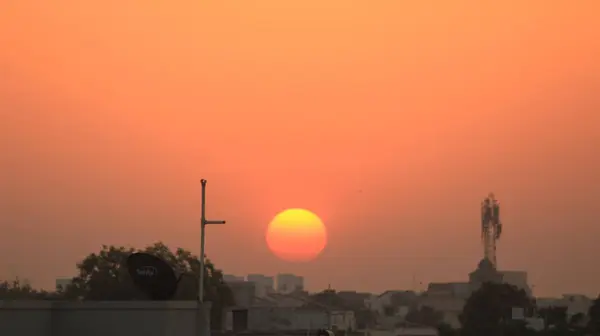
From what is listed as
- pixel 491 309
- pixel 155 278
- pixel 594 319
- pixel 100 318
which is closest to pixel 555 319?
pixel 594 319

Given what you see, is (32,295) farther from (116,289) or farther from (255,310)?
(255,310)

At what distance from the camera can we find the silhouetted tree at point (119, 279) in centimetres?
8694

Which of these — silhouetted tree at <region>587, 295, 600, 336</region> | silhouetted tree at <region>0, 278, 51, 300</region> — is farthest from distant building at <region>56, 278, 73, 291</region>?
silhouetted tree at <region>587, 295, 600, 336</region>

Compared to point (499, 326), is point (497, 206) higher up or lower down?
higher up

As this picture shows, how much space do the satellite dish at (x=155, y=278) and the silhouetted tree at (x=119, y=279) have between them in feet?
177

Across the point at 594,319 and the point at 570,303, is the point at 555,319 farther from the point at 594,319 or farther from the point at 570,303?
the point at 570,303

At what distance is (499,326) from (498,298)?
8431 millimetres

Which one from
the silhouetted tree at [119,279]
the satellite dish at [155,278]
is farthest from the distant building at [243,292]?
the satellite dish at [155,278]

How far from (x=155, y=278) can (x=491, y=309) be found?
87.5 meters

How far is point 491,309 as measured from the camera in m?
113

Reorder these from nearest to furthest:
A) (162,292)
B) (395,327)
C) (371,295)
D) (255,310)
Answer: (162,292) < (255,310) < (395,327) < (371,295)

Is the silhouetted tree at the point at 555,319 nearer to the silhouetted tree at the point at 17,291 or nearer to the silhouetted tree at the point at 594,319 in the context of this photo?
the silhouetted tree at the point at 594,319

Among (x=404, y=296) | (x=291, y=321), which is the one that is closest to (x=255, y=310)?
(x=291, y=321)

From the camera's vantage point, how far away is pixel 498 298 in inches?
4493
